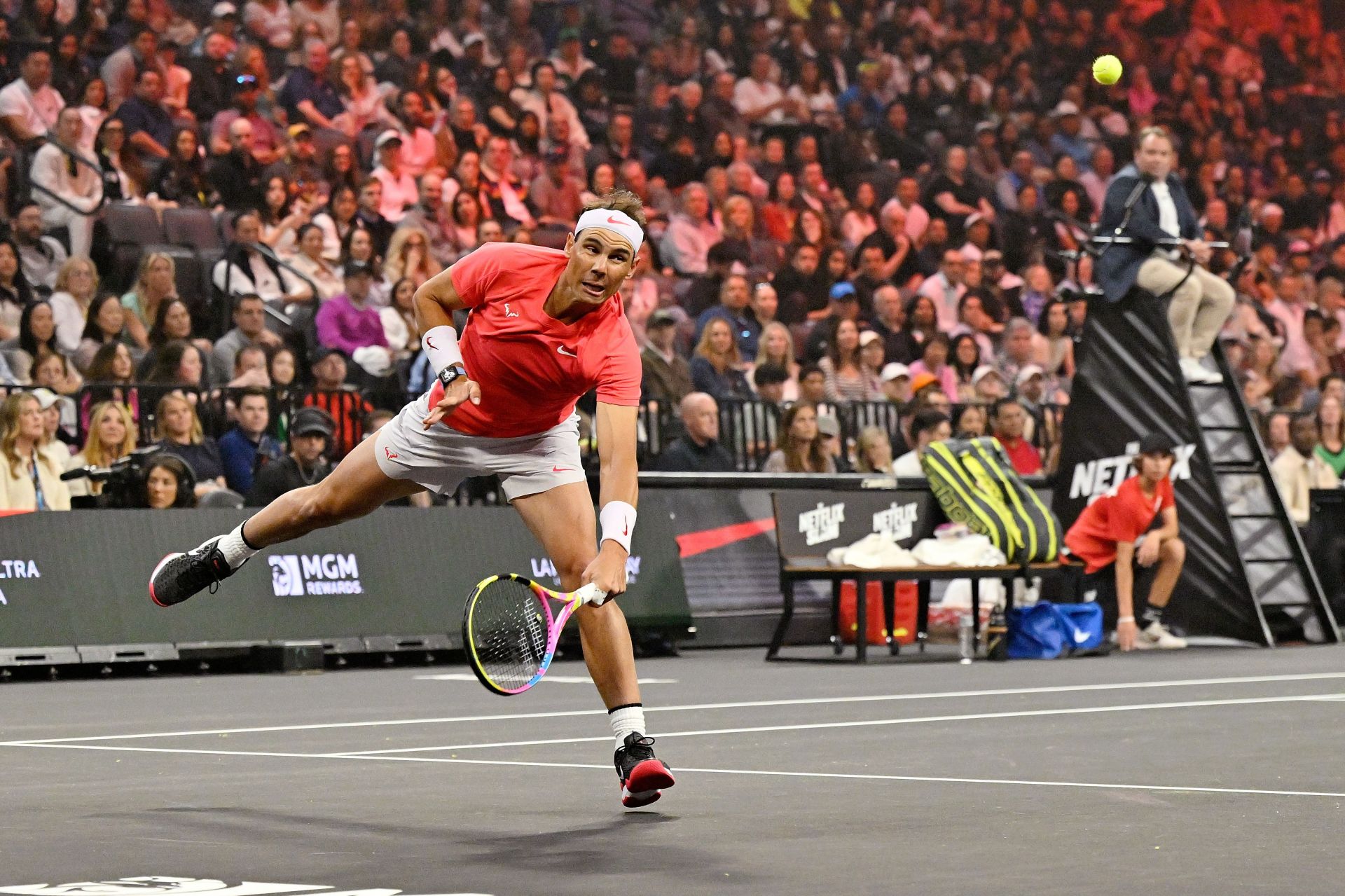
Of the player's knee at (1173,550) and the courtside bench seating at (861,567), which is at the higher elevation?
the courtside bench seating at (861,567)

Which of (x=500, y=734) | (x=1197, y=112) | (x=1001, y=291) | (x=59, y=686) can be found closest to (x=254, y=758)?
(x=500, y=734)

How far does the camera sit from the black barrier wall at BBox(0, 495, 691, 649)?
A: 1426 centimetres

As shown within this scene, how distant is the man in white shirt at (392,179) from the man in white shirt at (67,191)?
3.00 m

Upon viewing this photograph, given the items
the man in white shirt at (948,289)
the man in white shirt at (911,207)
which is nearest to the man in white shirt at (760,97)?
the man in white shirt at (911,207)

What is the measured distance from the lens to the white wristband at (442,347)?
759 cm

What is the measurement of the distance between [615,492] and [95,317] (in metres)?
10.7

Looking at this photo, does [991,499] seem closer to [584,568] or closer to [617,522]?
[584,568]

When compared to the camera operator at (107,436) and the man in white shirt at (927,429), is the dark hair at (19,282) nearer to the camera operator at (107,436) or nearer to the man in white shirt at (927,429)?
the camera operator at (107,436)

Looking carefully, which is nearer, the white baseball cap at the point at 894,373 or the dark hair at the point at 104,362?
the dark hair at the point at 104,362

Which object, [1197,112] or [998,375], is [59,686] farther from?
[1197,112]

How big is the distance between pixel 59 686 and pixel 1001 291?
45.2 feet

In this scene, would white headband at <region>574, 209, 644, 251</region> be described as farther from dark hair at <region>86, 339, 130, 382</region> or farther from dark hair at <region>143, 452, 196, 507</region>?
dark hair at <region>86, 339, 130, 382</region>

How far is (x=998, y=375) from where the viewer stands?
21.2m

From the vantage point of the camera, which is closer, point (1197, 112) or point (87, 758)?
point (87, 758)
